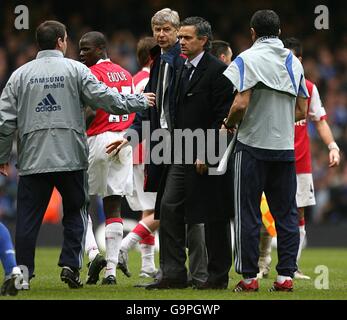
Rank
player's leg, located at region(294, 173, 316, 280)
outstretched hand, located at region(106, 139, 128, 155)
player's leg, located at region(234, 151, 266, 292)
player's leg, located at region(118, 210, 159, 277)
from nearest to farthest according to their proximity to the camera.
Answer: player's leg, located at region(234, 151, 266, 292), outstretched hand, located at region(106, 139, 128, 155), player's leg, located at region(118, 210, 159, 277), player's leg, located at region(294, 173, 316, 280)

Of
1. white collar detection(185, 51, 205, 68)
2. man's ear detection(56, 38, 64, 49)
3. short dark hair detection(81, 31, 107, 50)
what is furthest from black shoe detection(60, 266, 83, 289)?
short dark hair detection(81, 31, 107, 50)

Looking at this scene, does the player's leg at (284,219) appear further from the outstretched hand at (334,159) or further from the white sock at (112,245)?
the white sock at (112,245)

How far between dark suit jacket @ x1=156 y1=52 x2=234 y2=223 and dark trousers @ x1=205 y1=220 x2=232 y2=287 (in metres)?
0.10

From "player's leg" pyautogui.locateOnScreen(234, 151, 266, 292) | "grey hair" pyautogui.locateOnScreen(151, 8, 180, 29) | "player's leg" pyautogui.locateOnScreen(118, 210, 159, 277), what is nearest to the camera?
"player's leg" pyautogui.locateOnScreen(234, 151, 266, 292)

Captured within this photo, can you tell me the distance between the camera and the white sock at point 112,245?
1040cm

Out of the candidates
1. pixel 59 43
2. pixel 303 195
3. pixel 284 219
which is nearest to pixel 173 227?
pixel 284 219

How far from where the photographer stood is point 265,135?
916 cm

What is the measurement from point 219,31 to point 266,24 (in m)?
15.5

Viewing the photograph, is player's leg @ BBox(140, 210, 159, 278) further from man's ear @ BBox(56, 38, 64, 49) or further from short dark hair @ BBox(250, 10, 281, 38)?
short dark hair @ BBox(250, 10, 281, 38)

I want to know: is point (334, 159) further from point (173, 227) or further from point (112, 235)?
point (112, 235)

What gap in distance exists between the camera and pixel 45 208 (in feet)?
31.5

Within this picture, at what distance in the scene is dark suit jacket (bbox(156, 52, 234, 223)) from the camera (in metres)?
9.42
